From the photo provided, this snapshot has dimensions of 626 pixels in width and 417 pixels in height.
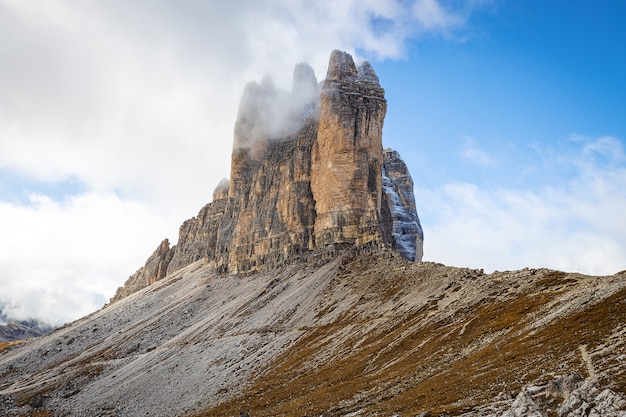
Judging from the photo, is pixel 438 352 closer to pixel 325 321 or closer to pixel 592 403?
pixel 592 403

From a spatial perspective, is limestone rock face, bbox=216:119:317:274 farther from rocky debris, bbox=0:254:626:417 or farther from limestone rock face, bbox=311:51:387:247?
rocky debris, bbox=0:254:626:417

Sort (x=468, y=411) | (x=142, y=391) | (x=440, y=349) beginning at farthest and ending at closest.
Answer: (x=142, y=391) < (x=440, y=349) < (x=468, y=411)

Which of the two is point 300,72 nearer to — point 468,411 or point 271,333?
Result: point 271,333

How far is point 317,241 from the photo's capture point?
408 ft

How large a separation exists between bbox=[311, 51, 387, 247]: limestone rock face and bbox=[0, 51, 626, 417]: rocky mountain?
0.38 meters

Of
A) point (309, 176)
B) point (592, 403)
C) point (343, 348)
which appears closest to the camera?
point (592, 403)

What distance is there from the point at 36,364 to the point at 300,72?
104499 millimetres

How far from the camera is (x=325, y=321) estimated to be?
82.9 m

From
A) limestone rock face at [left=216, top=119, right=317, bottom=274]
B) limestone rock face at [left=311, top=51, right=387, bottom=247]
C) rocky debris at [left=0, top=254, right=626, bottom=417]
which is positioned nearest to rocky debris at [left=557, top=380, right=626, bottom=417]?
rocky debris at [left=0, top=254, right=626, bottom=417]

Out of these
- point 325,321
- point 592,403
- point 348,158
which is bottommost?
point 592,403

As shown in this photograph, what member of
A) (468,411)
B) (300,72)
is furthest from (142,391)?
(300,72)

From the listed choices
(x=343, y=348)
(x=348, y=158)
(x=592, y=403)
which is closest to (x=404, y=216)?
(x=348, y=158)

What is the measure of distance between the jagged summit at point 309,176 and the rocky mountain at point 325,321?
46 centimetres

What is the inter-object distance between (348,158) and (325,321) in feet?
166
